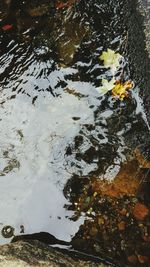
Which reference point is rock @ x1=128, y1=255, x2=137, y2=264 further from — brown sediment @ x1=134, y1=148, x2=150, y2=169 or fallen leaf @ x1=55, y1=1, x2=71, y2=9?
fallen leaf @ x1=55, y1=1, x2=71, y2=9

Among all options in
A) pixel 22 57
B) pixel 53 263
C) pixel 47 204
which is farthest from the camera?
pixel 22 57

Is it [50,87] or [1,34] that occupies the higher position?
[1,34]

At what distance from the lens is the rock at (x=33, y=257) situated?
238 centimetres

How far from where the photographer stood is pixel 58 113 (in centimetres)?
332

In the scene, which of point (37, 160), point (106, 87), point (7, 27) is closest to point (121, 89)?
point (106, 87)

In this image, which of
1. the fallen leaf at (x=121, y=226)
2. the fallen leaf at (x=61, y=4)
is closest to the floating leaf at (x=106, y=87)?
the fallen leaf at (x=61, y=4)

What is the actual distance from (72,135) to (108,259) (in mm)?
1085

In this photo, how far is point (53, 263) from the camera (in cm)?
242

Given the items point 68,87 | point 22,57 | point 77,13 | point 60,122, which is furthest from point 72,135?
point 77,13

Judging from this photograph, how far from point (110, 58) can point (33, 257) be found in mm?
1951

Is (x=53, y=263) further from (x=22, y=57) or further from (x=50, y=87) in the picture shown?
(x=22, y=57)

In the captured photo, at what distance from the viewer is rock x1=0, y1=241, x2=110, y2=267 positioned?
238cm

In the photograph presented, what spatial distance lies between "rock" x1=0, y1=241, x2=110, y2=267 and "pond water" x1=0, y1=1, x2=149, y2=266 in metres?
0.31

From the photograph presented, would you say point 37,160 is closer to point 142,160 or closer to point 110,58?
point 142,160
